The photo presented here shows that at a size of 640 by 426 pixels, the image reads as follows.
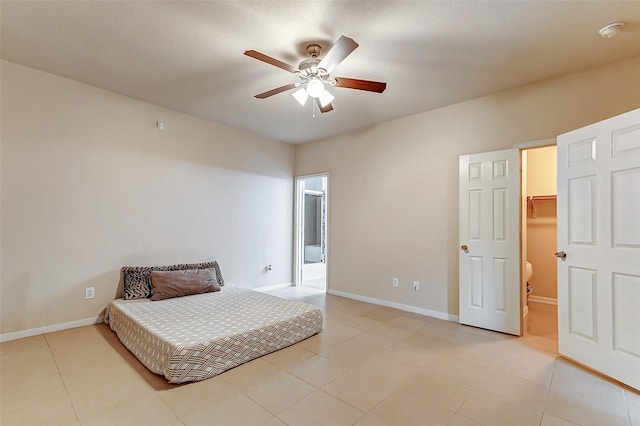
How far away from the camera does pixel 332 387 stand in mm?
A: 2090

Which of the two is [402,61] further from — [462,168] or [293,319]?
[293,319]

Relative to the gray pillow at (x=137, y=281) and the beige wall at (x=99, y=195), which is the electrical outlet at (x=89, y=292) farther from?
the gray pillow at (x=137, y=281)

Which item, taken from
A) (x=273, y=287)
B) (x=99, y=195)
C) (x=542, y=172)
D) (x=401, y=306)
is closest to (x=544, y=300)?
(x=542, y=172)

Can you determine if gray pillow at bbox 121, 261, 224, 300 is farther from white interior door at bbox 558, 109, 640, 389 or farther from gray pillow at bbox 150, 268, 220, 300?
white interior door at bbox 558, 109, 640, 389

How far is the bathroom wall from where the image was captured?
4.43 meters

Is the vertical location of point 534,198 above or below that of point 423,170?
below

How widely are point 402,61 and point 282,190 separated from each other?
3.21m

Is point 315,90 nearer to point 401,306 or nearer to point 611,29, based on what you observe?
point 611,29

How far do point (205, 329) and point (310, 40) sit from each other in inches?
102

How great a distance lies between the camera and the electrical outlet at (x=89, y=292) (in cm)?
326

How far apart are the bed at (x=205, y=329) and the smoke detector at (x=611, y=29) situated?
3.43 m

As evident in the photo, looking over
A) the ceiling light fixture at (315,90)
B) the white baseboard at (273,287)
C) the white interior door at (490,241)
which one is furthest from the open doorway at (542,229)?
the white baseboard at (273,287)

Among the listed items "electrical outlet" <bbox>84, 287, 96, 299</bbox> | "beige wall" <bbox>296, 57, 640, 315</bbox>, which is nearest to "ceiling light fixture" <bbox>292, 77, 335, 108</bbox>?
"beige wall" <bbox>296, 57, 640, 315</bbox>

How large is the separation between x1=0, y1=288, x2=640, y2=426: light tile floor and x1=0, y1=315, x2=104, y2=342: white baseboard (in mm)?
136
